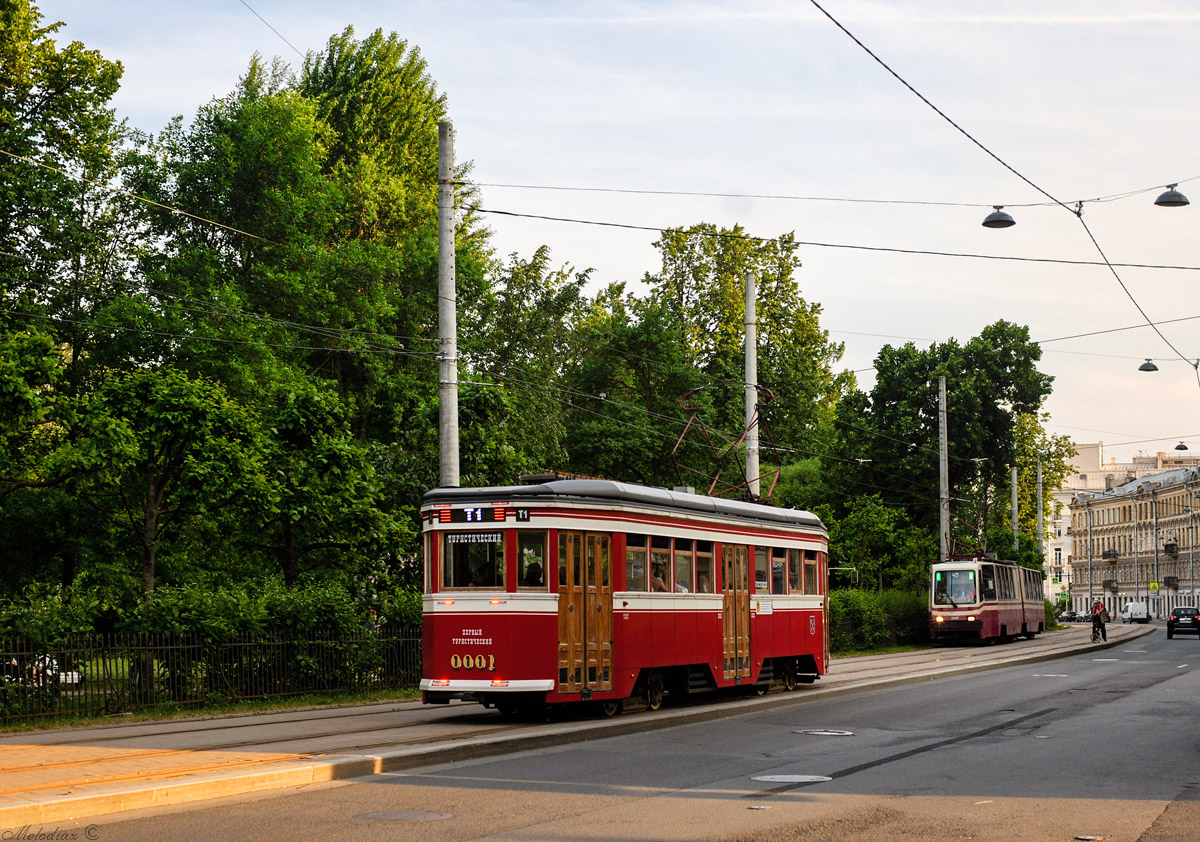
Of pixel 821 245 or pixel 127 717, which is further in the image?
pixel 821 245

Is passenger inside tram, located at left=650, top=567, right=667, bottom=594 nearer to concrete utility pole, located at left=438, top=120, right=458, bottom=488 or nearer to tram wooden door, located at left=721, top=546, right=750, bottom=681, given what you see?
tram wooden door, located at left=721, top=546, right=750, bottom=681

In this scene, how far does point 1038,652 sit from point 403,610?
2398cm

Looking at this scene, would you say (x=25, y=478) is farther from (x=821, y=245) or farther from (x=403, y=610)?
(x=821, y=245)

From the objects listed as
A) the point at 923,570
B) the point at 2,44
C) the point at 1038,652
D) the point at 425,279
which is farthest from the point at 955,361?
the point at 2,44

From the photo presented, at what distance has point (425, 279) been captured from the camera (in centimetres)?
4559

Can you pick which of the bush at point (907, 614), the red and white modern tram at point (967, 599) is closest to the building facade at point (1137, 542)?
the bush at point (907, 614)

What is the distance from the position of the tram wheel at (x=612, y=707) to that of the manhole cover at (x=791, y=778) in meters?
5.98

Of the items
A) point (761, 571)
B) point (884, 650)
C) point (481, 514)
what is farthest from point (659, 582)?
point (884, 650)

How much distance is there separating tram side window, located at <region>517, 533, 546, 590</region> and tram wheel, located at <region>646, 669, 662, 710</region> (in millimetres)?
3071

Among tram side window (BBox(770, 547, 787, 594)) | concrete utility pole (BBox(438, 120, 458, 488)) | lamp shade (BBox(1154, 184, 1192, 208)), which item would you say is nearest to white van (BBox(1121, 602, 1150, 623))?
lamp shade (BBox(1154, 184, 1192, 208))

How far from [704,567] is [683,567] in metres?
0.78

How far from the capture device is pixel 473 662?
18031 millimetres

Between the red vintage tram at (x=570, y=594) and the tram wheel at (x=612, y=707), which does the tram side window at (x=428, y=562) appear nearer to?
the red vintage tram at (x=570, y=594)

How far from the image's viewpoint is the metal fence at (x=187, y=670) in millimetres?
17750
